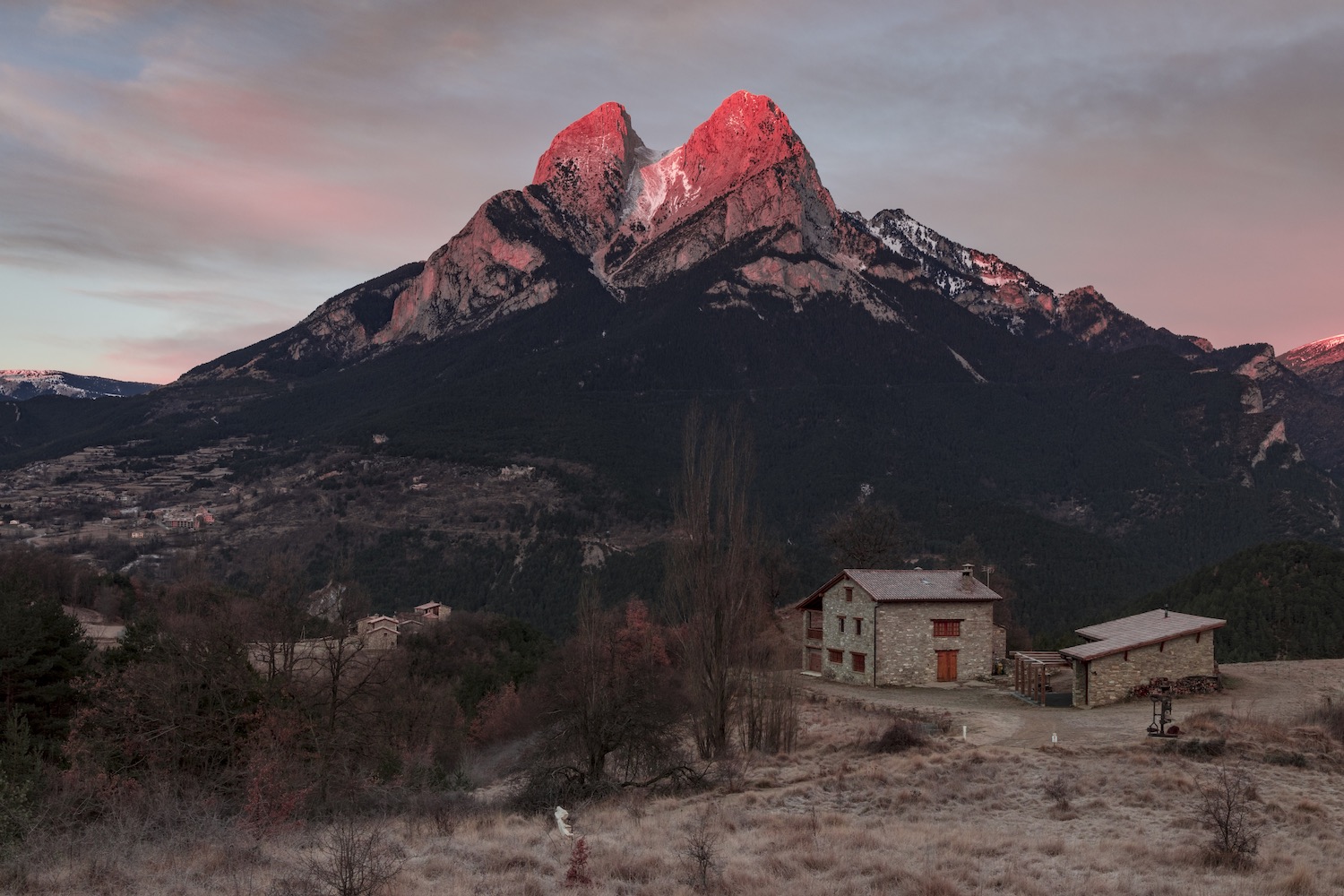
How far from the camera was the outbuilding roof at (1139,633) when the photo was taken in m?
37.0

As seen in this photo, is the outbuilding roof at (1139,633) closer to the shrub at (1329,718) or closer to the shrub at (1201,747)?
the shrub at (1329,718)

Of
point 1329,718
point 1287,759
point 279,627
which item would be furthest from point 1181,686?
point 279,627

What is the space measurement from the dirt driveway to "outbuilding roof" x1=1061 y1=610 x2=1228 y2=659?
211cm

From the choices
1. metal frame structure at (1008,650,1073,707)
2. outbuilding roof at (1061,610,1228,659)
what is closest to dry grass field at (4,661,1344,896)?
outbuilding roof at (1061,610,1228,659)

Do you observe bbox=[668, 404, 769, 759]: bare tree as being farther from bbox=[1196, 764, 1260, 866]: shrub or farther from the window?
the window

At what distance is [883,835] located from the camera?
18609 mm

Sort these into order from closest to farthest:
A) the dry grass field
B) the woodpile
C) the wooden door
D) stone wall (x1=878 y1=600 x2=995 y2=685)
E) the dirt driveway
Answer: the dry grass field → the dirt driveway → the woodpile → stone wall (x1=878 y1=600 x2=995 y2=685) → the wooden door

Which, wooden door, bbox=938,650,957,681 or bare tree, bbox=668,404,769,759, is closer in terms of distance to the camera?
bare tree, bbox=668,404,769,759

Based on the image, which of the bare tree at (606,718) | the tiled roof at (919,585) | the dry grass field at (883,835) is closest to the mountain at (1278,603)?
the tiled roof at (919,585)

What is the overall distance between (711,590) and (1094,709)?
645 inches

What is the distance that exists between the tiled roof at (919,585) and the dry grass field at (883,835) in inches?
567

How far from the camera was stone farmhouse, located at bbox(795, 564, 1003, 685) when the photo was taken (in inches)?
1816

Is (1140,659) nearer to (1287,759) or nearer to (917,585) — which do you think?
(917,585)

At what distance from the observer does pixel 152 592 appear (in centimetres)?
7988
